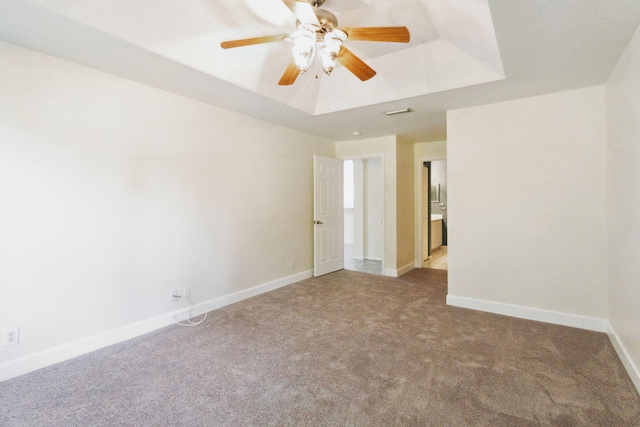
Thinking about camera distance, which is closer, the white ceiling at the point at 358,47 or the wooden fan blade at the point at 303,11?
the wooden fan blade at the point at 303,11

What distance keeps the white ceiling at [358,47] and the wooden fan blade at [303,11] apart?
1.74 feet

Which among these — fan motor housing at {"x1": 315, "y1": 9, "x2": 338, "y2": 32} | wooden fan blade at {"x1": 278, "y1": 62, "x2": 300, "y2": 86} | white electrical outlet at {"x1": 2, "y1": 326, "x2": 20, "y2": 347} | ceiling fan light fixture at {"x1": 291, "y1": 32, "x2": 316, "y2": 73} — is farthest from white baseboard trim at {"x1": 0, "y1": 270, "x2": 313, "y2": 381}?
fan motor housing at {"x1": 315, "y1": 9, "x2": 338, "y2": 32}

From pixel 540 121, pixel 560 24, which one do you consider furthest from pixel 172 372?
pixel 540 121

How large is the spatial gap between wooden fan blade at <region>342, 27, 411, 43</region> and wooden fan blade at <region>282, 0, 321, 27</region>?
204mm

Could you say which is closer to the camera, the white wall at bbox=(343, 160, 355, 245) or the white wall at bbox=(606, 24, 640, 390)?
the white wall at bbox=(606, 24, 640, 390)

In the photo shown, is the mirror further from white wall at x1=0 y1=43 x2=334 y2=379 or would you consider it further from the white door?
white wall at x1=0 y1=43 x2=334 y2=379

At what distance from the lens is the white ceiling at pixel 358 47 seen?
1.84 metres

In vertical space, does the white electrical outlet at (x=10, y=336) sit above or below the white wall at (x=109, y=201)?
below

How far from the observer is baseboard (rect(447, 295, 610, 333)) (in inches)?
111

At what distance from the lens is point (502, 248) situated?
3277mm

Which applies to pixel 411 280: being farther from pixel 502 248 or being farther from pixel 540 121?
pixel 540 121

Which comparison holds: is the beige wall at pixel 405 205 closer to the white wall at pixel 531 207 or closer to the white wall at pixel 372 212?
the white wall at pixel 372 212

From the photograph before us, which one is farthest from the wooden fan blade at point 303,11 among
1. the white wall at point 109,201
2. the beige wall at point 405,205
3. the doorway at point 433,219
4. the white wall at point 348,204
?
the white wall at point 348,204

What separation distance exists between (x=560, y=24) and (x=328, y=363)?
277 centimetres
